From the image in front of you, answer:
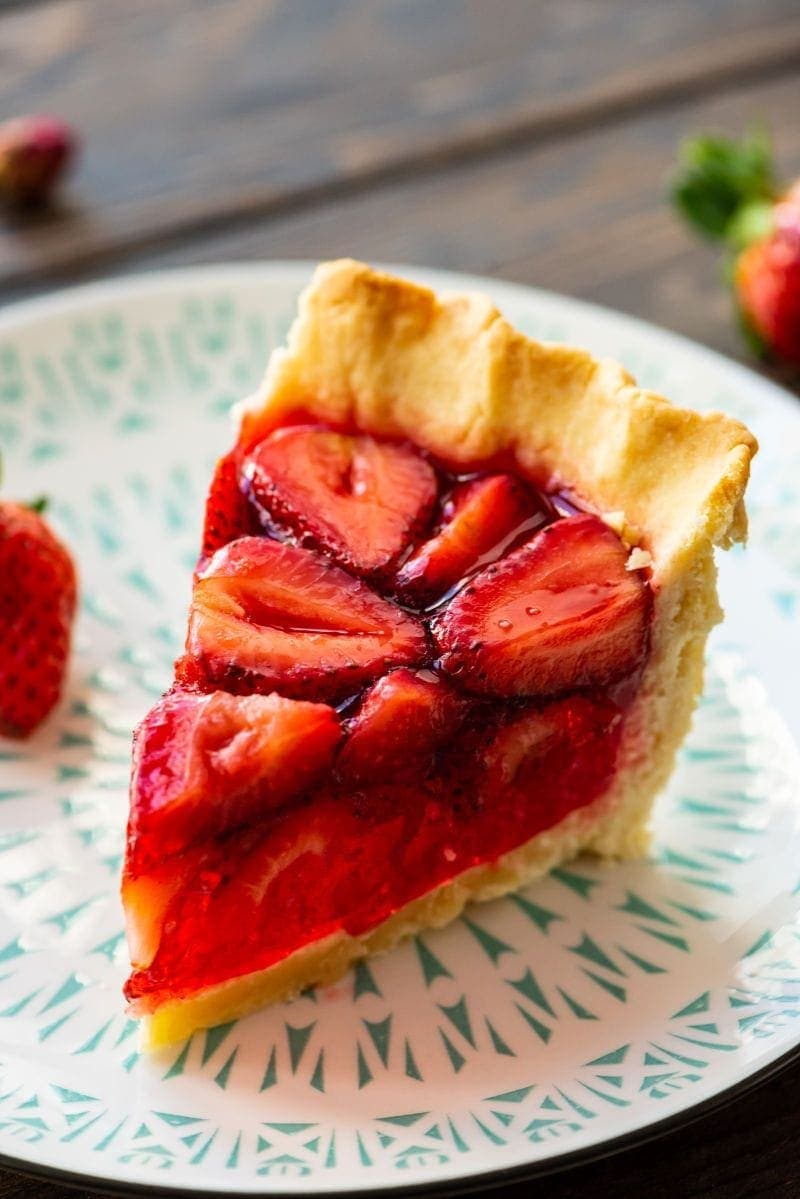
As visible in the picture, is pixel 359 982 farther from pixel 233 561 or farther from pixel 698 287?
pixel 698 287

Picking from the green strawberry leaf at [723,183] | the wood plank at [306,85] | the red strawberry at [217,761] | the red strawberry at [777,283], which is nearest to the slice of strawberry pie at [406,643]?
the red strawberry at [217,761]

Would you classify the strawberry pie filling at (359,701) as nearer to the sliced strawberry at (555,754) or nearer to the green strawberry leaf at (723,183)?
the sliced strawberry at (555,754)

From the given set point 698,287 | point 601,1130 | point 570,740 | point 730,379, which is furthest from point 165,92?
point 601,1130

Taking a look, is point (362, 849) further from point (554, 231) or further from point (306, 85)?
point (306, 85)

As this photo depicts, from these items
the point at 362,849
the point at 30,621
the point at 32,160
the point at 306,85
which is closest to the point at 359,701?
the point at 362,849

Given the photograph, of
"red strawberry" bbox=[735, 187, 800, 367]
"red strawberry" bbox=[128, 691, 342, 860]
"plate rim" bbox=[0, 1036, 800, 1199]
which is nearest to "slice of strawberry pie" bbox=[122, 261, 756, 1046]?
"red strawberry" bbox=[128, 691, 342, 860]

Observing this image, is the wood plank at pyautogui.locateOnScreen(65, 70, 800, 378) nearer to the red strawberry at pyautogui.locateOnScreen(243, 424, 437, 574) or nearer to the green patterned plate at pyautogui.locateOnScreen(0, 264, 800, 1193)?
the green patterned plate at pyautogui.locateOnScreen(0, 264, 800, 1193)
